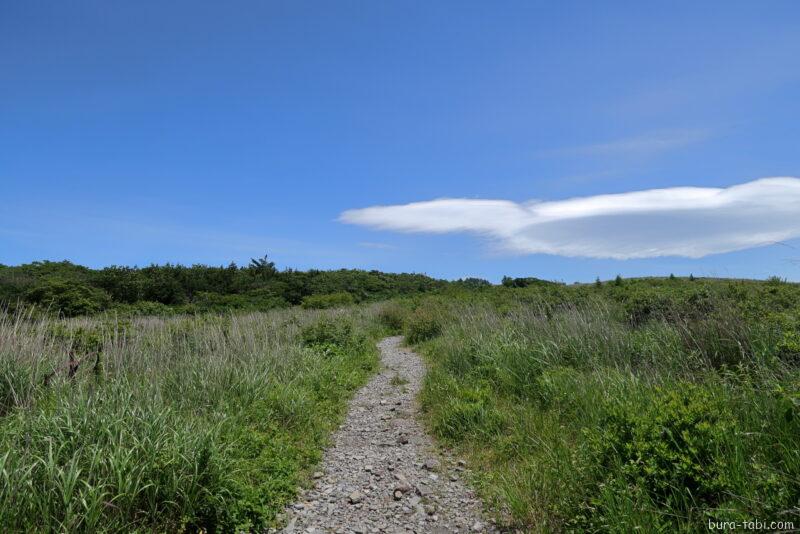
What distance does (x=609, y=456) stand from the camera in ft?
11.9

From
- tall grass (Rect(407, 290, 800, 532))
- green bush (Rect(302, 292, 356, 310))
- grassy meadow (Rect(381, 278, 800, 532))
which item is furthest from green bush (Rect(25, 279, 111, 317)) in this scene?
tall grass (Rect(407, 290, 800, 532))

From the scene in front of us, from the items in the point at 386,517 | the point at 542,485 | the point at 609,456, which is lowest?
the point at 386,517

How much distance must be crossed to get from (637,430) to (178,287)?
40.0m

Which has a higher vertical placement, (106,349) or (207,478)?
(106,349)

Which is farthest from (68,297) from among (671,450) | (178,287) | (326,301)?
(671,450)

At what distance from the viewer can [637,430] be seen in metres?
3.49

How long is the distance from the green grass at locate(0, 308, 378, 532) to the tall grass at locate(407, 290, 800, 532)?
2.30m

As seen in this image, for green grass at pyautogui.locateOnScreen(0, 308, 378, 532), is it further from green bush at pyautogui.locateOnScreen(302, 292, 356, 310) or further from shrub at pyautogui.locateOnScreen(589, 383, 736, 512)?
green bush at pyautogui.locateOnScreen(302, 292, 356, 310)

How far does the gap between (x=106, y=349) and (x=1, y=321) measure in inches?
102

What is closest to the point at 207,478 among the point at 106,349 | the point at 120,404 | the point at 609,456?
the point at 120,404

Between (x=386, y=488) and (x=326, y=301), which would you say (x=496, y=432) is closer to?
(x=386, y=488)

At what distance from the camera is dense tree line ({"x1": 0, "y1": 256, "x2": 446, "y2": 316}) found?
27.7 meters

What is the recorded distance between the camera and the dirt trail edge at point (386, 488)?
159 inches

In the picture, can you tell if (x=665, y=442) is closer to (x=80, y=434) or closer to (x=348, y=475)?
(x=348, y=475)
